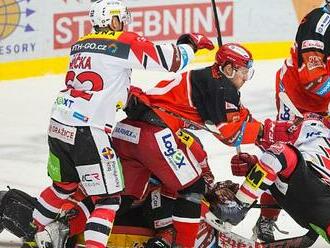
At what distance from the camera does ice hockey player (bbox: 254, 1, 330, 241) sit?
197 inches

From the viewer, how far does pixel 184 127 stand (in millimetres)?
4684

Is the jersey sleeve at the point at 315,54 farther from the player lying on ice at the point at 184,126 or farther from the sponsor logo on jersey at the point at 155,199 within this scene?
the sponsor logo on jersey at the point at 155,199

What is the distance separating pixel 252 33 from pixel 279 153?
187 inches

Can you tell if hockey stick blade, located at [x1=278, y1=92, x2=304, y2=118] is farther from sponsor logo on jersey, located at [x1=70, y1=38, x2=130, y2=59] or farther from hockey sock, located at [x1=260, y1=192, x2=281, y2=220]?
sponsor logo on jersey, located at [x1=70, y1=38, x2=130, y2=59]

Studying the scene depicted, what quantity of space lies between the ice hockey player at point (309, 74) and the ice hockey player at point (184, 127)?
501 mm

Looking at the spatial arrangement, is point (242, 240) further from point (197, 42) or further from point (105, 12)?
point (105, 12)

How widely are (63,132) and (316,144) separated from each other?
1.12 meters

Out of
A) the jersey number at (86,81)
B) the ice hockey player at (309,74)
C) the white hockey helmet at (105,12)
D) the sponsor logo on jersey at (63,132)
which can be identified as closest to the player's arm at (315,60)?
the ice hockey player at (309,74)

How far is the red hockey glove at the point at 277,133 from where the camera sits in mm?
4707

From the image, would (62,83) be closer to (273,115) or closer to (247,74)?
(273,115)

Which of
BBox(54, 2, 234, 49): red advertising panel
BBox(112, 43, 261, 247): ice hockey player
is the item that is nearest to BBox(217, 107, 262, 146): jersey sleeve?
BBox(112, 43, 261, 247): ice hockey player

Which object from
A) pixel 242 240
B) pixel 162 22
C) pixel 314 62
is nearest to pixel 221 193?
pixel 242 240

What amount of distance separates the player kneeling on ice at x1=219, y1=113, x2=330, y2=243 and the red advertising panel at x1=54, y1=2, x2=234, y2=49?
3.94 m

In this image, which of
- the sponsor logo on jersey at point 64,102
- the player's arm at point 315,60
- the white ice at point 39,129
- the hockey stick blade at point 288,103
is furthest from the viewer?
the white ice at point 39,129
